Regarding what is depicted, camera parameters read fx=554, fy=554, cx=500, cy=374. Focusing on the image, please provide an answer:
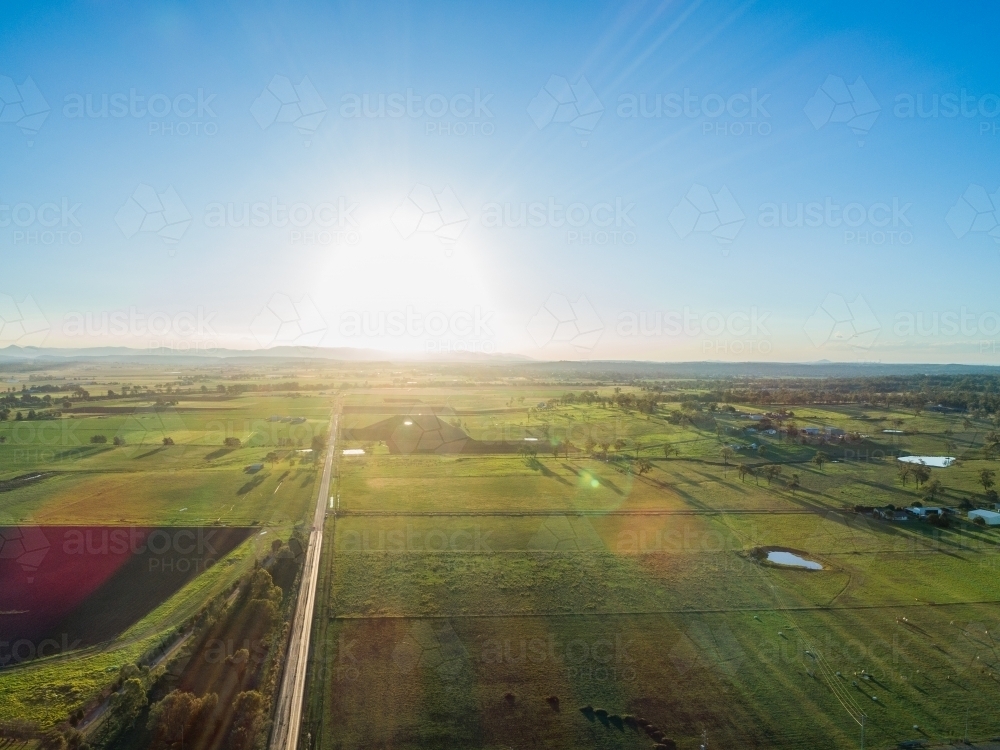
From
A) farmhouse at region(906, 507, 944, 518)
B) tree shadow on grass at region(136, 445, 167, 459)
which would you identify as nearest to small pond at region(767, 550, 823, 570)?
farmhouse at region(906, 507, 944, 518)

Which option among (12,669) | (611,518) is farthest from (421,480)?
(12,669)

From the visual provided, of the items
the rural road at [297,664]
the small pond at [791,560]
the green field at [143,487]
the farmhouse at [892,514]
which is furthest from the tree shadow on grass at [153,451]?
the farmhouse at [892,514]

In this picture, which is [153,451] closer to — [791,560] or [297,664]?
[297,664]

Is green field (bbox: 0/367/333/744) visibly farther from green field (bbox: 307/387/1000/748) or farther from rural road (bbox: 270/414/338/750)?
green field (bbox: 307/387/1000/748)

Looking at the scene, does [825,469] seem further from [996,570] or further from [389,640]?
[389,640]

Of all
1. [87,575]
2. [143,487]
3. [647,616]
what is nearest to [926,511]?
[647,616]

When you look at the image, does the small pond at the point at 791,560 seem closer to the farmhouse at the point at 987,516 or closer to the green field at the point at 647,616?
the green field at the point at 647,616
